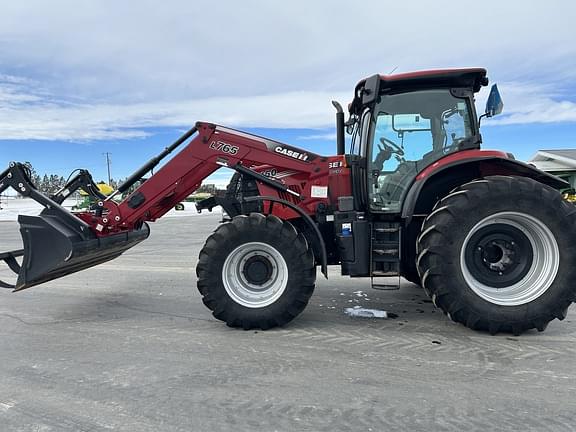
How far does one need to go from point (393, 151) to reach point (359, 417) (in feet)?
9.87

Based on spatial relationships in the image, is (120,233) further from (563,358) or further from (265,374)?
(563,358)

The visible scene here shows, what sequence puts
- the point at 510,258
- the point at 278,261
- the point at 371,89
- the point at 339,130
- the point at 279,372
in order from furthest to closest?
the point at 339,130
the point at 371,89
the point at 278,261
the point at 510,258
the point at 279,372

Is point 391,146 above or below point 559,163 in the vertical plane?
below

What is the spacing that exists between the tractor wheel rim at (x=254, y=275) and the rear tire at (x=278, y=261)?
15 millimetres

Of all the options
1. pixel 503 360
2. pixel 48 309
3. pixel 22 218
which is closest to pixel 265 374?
pixel 503 360

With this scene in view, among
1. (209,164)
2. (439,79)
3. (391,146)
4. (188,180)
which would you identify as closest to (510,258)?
(391,146)

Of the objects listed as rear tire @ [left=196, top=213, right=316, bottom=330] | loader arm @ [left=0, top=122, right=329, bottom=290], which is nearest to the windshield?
loader arm @ [left=0, top=122, right=329, bottom=290]

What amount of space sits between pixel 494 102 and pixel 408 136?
3.04 feet

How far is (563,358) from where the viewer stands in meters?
3.51

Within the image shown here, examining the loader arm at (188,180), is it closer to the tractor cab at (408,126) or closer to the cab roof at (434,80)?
the tractor cab at (408,126)

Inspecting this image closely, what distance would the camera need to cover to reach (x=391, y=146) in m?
4.81

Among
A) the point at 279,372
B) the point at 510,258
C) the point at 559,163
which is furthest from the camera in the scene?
the point at 559,163

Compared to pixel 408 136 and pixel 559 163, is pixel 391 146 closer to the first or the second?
pixel 408 136

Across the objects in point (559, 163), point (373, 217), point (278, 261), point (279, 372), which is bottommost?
point (279, 372)
